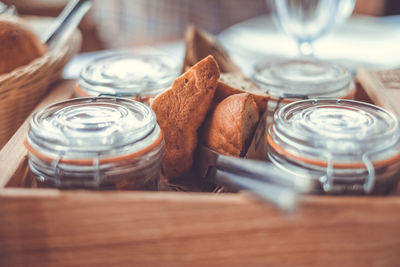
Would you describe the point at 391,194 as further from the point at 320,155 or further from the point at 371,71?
the point at 371,71

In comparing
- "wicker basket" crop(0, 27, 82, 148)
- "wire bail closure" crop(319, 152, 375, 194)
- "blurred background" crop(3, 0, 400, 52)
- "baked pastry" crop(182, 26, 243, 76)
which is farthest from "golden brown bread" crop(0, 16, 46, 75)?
"blurred background" crop(3, 0, 400, 52)

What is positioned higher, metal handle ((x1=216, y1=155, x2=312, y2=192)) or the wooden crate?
metal handle ((x1=216, y1=155, x2=312, y2=192))

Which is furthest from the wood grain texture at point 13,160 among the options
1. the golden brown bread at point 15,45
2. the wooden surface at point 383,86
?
the wooden surface at point 383,86

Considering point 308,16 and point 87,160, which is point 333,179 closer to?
point 87,160

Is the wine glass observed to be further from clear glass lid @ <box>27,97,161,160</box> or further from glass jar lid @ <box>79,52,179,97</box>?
clear glass lid @ <box>27,97,161,160</box>

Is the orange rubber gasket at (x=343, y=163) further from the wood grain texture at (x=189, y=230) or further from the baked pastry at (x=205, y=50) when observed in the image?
the baked pastry at (x=205, y=50)

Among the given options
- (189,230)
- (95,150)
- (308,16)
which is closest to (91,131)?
(95,150)
